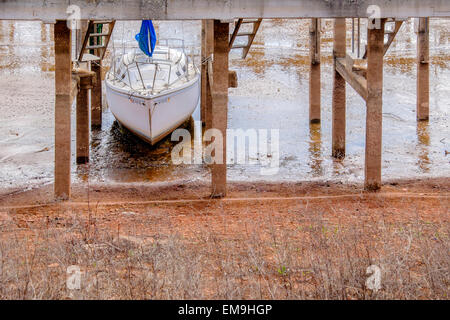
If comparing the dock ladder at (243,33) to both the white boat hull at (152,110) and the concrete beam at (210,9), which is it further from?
the white boat hull at (152,110)

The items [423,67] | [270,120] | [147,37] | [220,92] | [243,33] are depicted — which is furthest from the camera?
[270,120]

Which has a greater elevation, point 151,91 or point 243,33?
point 243,33

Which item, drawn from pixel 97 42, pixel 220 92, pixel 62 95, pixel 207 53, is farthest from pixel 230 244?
pixel 97 42

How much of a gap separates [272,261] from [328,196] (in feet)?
15.5

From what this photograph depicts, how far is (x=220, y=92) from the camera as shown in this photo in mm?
11469

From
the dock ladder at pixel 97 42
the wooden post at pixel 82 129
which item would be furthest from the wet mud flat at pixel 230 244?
the dock ladder at pixel 97 42

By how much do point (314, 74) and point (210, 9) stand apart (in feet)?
28.2

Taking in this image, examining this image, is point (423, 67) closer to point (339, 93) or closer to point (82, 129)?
point (339, 93)

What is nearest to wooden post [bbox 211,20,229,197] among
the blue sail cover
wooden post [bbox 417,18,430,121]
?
the blue sail cover

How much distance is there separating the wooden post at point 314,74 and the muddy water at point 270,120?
45 centimetres

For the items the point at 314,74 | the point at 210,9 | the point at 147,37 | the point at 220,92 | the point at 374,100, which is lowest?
the point at 374,100

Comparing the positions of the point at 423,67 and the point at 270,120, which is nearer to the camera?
the point at 423,67

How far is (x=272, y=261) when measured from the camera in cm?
716

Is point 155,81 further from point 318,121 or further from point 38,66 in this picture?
point 38,66
